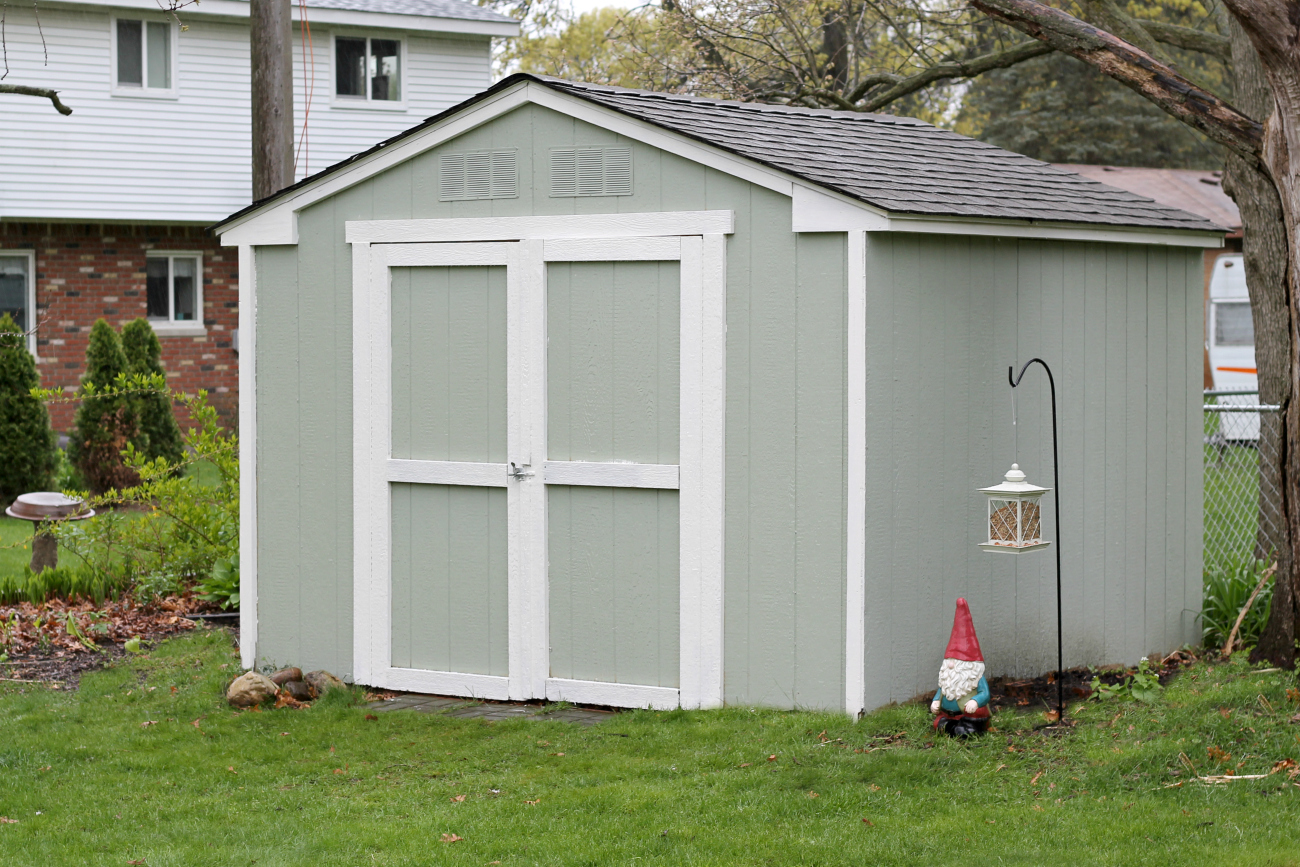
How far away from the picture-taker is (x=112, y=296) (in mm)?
19625

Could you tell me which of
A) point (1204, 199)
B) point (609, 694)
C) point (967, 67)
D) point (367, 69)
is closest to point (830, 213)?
point (609, 694)

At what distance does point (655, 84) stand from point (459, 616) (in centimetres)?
949

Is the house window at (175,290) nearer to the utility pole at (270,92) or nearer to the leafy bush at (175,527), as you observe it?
the leafy bush at (175,527)

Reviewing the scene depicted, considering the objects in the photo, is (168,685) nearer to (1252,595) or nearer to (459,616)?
(459,616)

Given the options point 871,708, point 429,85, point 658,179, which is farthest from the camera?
point 429,85

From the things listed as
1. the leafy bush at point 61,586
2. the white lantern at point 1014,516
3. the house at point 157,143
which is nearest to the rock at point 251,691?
the leafy bush at point 61,586

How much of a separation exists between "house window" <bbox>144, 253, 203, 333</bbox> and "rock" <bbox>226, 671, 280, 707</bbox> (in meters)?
13.7

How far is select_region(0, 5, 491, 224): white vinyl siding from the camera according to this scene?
62.5 ft

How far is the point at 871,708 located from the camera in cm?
633

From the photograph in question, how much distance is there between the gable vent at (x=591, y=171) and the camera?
6.82 metres

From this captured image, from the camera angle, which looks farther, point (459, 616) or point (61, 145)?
point (61, 145)

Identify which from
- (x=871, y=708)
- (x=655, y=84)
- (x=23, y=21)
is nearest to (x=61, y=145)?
(x=23, y=21)

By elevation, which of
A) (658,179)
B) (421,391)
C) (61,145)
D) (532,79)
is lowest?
(421,391)

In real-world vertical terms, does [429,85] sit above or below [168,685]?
above
